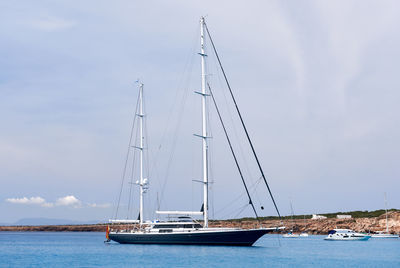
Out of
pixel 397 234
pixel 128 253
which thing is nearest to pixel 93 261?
pixel 128 253

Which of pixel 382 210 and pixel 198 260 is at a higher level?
pixel 382 210

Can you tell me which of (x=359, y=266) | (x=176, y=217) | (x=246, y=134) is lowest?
(x=359, y=266)

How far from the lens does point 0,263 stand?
51719 mm

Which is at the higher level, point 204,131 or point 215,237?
point 204,131

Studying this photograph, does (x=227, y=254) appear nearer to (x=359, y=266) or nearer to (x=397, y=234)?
(x=359, y=266)

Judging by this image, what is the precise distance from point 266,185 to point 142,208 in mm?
20475

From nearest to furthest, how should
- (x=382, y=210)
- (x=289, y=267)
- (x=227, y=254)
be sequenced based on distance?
(x=289, y=267) < (x=227, y=254) < (x=382, y=210)

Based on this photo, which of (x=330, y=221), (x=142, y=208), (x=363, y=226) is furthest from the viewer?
(x=330, y=221)

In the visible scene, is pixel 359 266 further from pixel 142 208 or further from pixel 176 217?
pixel 142 208

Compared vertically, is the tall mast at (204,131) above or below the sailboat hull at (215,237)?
above

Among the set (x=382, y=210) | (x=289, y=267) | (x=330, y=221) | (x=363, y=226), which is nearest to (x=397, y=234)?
(x=363, y=226)

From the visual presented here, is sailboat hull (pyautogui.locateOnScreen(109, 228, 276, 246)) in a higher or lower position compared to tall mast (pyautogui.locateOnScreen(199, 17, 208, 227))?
lower

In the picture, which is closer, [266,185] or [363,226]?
[266,185]

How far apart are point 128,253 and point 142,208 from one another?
971 centimetres
